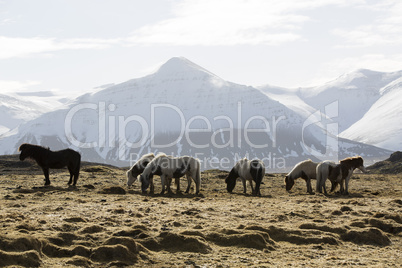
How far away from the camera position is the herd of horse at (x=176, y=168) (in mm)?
32719

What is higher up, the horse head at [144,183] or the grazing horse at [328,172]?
the grazing horse at [328,172]

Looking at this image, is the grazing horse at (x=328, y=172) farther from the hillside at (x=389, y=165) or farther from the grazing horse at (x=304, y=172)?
the hillside at (x=389, y=165)

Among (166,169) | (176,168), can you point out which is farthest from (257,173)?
(166,169)

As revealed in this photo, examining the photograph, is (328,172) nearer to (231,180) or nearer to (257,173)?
(257,173)

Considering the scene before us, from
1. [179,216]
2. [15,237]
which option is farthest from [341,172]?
[15,237]

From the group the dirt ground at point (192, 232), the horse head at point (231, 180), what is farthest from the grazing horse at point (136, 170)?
the dirt ground at point (192, 232)

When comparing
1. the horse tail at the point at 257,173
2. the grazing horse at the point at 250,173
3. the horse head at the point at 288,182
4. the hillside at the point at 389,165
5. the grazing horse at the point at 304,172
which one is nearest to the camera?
the horse tail at the point at 257,173

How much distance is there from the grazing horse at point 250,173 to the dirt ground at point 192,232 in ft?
17.5

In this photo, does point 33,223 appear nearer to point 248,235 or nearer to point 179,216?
point 179,216

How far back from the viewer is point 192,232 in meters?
18.6

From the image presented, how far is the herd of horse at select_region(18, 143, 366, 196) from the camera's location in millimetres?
32719

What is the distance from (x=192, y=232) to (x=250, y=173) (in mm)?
16685

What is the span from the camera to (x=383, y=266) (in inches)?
612

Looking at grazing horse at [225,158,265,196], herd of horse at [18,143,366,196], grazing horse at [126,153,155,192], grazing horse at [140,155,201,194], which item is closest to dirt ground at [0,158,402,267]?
grazing horse at [140,155,201,194]
